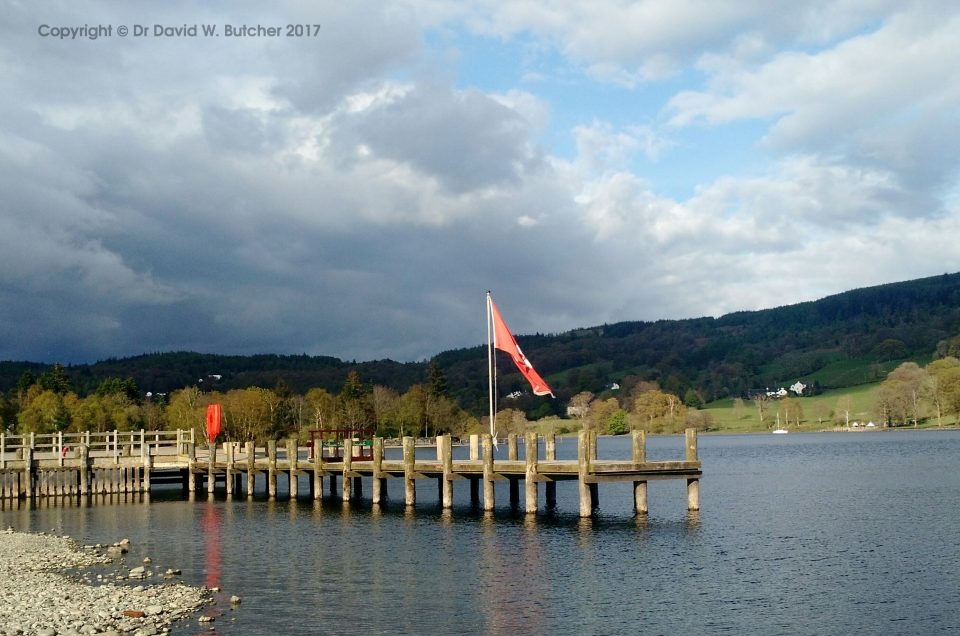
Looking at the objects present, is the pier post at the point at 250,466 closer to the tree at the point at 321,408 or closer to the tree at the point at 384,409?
the tree at the point at 321,408

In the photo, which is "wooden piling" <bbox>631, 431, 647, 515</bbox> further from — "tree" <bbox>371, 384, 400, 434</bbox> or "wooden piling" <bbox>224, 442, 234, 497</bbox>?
"tree" <bbox>371, 384, 400, 434</bbox>

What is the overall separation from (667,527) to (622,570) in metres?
10.4

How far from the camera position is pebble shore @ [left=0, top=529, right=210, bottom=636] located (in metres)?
23.4

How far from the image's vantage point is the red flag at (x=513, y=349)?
148 feet

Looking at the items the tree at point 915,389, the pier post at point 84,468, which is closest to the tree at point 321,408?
the pier post at point 84,468

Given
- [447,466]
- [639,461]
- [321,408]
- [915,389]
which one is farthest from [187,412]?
[915,389]

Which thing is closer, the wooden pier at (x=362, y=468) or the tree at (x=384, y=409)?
the wooden pier at (x=362, y=468)

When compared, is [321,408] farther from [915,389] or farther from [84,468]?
[915,389]

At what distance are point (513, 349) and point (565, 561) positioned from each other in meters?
14.2

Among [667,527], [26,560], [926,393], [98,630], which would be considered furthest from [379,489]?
[926,393]

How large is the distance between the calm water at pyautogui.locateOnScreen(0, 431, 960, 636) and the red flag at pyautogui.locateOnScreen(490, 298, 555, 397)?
20.5 feet

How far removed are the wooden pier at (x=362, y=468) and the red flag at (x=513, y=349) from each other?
2.57m

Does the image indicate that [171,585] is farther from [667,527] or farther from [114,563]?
[667,527]

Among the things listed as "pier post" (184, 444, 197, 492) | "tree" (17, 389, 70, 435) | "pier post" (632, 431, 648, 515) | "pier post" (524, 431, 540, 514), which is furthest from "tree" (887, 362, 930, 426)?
"pier post" (524, 431, 540, 514)
